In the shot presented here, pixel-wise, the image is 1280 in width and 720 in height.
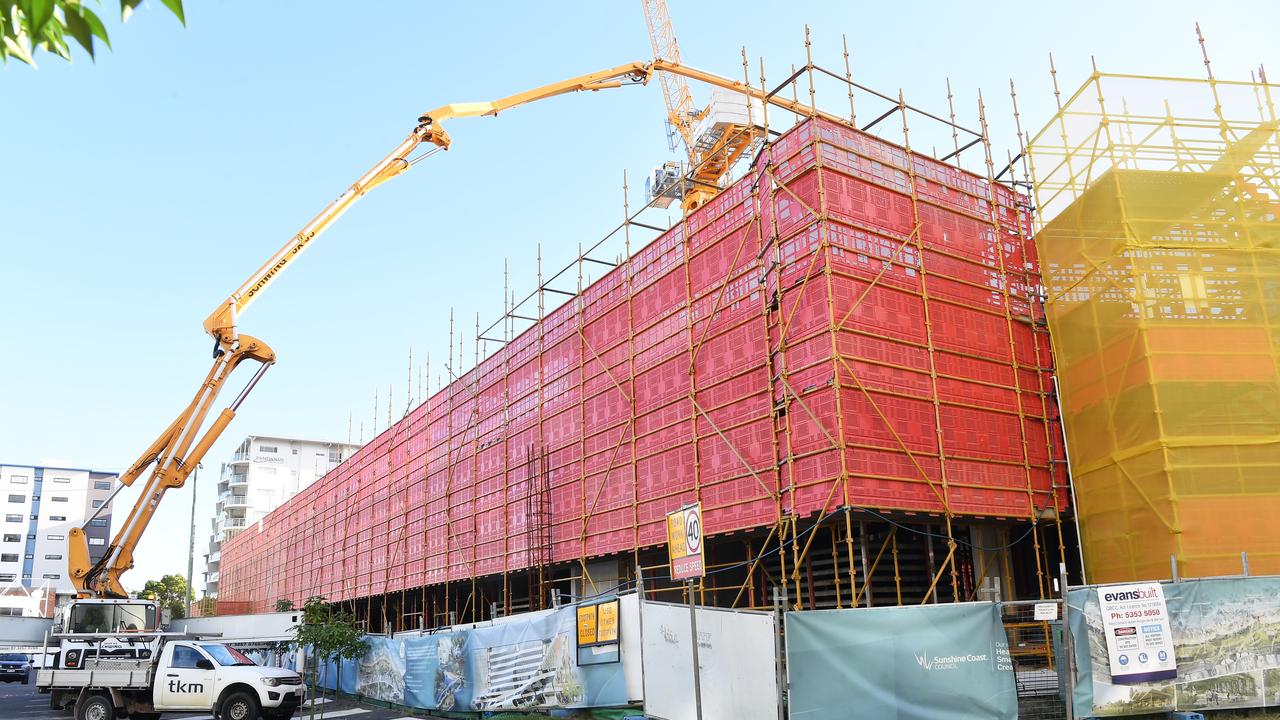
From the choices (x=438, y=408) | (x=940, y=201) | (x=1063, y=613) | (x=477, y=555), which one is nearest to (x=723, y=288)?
(x=940, y=201)

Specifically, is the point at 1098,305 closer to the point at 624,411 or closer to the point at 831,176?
the point at 831,176

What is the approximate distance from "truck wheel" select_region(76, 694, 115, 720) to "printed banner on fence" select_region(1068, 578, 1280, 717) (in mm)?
18787

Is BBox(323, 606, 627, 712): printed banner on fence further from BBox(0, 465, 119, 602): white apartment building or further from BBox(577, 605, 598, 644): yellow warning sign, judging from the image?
BBox(0, 465, 119, 602): white apartment building

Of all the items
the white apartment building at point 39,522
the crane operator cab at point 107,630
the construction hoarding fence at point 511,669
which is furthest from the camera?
the white apartment building at point 39,522

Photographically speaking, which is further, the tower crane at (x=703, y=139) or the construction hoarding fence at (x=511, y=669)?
the tower crane at (x=703, y=139)

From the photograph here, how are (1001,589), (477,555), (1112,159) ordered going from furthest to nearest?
(477,555) → (1001,589) → (1112,159)

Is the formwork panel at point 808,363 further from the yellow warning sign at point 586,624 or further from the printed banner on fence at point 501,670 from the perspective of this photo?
the printed banner on fence at point 501,670

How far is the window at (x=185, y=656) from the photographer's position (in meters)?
20.0

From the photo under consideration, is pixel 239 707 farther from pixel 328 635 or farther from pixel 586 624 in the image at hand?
pixel 586 624

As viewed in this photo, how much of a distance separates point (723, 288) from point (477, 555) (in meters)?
14.6

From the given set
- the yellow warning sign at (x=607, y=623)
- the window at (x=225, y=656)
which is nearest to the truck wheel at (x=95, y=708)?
the window at (x=225, y=656)

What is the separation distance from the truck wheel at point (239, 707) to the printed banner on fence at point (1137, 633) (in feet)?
54.2

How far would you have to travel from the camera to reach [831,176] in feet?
60.8

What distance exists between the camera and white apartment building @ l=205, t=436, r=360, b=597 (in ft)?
309
